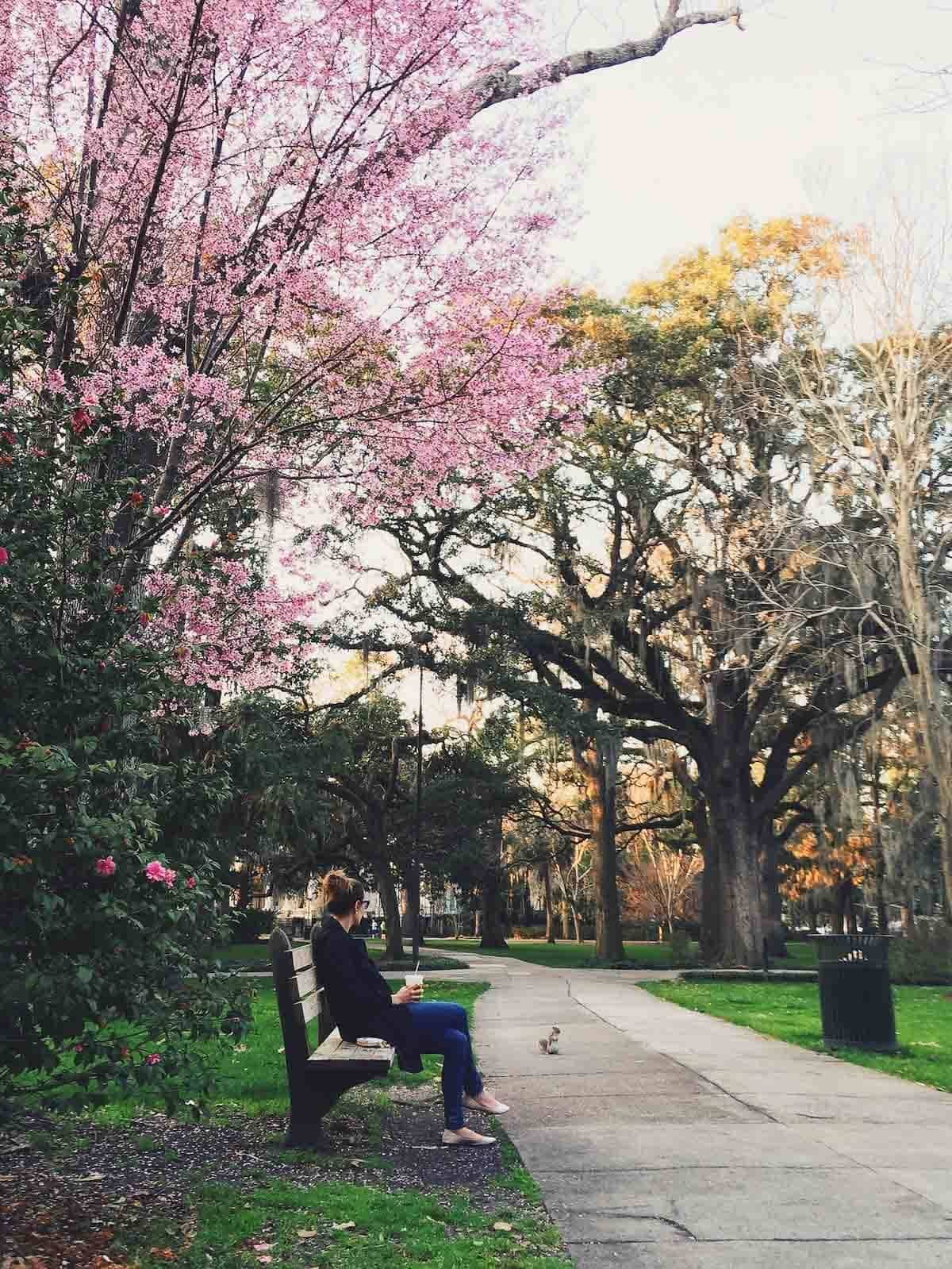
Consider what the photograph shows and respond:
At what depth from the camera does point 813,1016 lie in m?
12.6

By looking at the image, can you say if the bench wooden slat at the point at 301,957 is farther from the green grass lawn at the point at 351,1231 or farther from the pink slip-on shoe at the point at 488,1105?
the pink slip-on shoe at the point at 488,1105

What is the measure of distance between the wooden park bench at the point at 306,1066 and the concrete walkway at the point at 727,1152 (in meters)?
0.90

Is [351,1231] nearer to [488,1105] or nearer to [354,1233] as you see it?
[354,1233]

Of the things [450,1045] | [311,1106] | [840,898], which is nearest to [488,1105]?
[450,1045]

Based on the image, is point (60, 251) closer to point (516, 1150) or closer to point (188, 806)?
point (188, 806)

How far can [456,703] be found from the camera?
75.9 feet

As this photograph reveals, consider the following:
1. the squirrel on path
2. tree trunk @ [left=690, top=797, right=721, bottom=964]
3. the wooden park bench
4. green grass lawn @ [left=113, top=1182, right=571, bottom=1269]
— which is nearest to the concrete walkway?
the squirrel on path

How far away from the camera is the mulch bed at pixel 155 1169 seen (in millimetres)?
3707

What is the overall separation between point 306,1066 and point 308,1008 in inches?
21.0

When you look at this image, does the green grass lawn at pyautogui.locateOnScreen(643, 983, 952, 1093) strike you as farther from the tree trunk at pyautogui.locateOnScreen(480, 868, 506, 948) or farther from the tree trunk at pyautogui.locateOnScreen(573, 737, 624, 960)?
the tree trunk at pyautogui.locateOnScreen(480, 868, 506, 948)

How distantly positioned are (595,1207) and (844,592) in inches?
665

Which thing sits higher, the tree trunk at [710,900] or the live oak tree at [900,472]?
the live oak tree at [900,472]

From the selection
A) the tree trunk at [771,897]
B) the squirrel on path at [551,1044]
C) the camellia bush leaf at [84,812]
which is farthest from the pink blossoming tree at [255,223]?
the tree trunk at [771,897]

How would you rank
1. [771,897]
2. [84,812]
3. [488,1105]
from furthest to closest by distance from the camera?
[771,897], [488,1105], [84,812]
